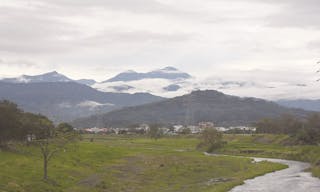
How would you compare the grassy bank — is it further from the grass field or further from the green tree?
the green tree

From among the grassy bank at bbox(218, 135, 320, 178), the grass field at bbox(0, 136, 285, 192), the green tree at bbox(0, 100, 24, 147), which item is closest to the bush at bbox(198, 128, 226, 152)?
the grassy bank at bbox(218, 135, 320, 178)

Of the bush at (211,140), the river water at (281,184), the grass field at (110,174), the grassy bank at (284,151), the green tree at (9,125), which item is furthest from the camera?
the bush at (211,140)

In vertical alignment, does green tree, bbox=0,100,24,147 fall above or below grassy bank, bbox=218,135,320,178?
above

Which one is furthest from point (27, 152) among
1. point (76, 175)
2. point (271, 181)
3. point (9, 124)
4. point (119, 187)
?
point (271, 181)

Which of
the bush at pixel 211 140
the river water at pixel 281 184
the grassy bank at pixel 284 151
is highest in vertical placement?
the bush at pixel 211 140

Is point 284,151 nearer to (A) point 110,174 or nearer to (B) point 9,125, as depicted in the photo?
(A) point 110,174

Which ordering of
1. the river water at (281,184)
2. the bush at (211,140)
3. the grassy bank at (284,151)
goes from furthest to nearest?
the bush at (211,140), the grassy bank at (284,151), the river water at (281,184)

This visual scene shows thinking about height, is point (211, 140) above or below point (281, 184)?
above

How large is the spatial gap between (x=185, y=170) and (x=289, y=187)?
98.6 ft

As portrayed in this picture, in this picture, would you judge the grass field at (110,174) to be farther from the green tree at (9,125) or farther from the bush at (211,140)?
the bush at (211,140)

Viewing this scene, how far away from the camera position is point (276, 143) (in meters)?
192

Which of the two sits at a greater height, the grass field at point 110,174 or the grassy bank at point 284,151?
the grassy bank at point 284,151

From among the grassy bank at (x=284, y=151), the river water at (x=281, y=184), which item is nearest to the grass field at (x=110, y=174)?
the river water at (x=281, y=184)

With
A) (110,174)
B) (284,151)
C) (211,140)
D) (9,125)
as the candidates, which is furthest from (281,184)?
(211,140)
